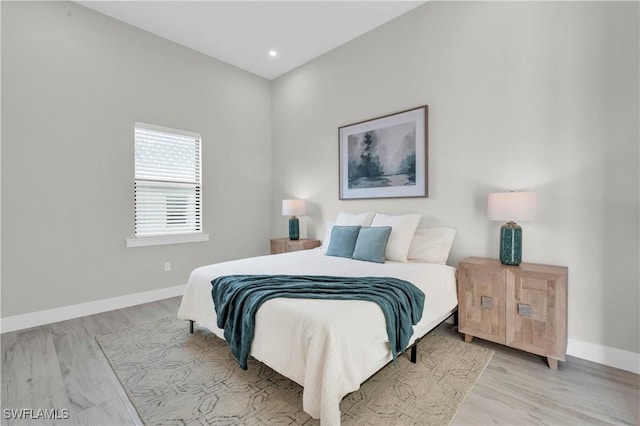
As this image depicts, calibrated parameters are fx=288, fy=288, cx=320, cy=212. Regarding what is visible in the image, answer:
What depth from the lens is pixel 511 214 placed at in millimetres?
2256

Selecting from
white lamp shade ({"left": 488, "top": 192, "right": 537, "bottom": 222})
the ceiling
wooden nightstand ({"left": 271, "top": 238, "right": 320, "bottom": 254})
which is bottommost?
wooden nightstand ({"left": 271, "top": 238, "right": 320, "bottom": 254})

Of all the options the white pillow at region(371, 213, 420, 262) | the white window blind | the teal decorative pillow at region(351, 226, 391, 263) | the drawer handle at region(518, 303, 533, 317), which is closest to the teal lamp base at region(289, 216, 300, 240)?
the white window blind

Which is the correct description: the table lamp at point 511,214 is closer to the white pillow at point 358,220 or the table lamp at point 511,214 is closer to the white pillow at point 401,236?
the white pillow at point 401,236

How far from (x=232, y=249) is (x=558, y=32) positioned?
14.6 feet

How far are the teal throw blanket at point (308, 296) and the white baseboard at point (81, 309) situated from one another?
6.49 feet

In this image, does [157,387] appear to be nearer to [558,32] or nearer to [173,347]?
[173,347]

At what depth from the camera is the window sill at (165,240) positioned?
350cm

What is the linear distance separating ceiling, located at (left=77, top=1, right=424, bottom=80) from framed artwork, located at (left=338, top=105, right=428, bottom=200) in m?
1.15

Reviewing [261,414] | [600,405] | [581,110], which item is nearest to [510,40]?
[581,110]

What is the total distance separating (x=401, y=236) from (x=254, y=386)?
71.8 inches

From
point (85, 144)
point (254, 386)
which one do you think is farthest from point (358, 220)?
point (85, 144)

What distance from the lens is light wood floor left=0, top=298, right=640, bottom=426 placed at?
63.2 inches

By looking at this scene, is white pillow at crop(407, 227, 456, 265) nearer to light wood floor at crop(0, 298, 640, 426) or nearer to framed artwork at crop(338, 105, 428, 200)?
framed artwork at crop(338, 105, 428, 200)

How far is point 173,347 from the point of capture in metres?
2.41
